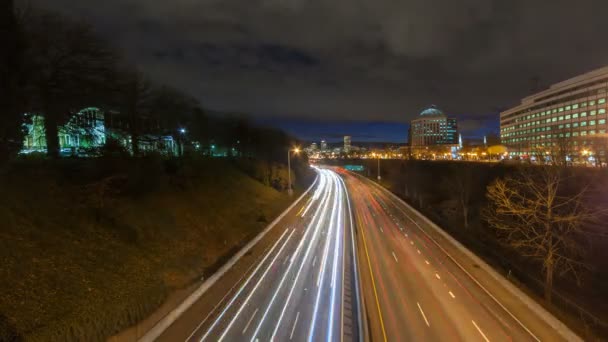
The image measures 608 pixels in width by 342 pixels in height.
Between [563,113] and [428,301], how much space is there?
11106 centimetres

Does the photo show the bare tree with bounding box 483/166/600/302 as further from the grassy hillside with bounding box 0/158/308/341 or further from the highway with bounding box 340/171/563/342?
the grassy hillside with bounding box 0/158/308/341

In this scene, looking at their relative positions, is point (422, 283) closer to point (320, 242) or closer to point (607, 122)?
point (320, 242)

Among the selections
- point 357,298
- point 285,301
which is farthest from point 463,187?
point 285,301

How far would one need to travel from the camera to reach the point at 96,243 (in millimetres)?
13719

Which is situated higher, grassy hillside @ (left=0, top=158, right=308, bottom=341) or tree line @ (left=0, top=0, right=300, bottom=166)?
tree line @ (left=0, top=0, right=300, bottom=166)

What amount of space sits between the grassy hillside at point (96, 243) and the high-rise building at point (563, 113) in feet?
244

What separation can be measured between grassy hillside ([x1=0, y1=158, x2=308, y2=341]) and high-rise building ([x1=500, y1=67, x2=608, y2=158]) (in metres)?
74.4

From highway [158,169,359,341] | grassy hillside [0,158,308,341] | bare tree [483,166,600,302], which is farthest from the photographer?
bare tree [483,166,600,302]

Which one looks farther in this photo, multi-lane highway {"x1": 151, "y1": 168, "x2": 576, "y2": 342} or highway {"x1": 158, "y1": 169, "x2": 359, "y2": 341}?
multi-lane highway {"x1": 151, "y1": 168, "x2": 576, "y2": 342}

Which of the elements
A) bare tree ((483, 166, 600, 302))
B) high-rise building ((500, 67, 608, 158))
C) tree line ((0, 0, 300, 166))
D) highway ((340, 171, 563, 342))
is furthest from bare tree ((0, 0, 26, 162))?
high-rise building ((500, 67, 608, 158))

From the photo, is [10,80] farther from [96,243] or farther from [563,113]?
[563,113]

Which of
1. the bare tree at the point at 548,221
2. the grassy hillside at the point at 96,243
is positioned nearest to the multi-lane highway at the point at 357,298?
the grassy hillside at the point at 96,243

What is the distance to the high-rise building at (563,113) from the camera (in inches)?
3024

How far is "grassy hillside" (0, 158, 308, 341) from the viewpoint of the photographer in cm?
970
